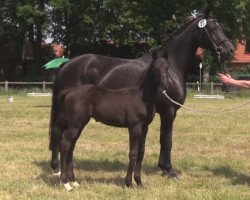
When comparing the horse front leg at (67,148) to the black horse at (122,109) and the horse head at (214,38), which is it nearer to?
the black horse at (122,109)

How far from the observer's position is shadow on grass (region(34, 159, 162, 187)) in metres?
7.52

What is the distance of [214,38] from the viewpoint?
7586 mm

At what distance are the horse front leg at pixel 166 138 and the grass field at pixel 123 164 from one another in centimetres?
20

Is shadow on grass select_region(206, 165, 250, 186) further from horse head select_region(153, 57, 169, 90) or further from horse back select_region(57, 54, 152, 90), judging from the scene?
horse back select_region(57, 54, 152, 90)

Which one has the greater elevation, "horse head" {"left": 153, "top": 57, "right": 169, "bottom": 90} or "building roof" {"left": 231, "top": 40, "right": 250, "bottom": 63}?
"building roof" {"left": 231, "top": 40, "right": 250, "bottom": 63}

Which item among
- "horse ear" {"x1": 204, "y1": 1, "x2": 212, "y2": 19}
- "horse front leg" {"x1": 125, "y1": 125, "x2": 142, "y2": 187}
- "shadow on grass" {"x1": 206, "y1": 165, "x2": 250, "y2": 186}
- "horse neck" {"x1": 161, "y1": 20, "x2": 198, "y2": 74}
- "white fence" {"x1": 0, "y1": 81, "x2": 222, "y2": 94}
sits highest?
"horse ear" {"x1": 204, "y1": 1, "x2": 212, "y2": 19}

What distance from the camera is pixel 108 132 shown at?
1299 cm

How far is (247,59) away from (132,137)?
43068mm

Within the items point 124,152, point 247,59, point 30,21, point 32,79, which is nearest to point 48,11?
point 30,21

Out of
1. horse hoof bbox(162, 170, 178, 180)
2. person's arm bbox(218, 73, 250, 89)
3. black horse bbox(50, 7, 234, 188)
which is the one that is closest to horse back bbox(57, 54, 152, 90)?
black horse bbox(50, 7, 234, 188)

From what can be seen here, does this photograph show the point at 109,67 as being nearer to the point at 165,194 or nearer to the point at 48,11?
the point at 165,194

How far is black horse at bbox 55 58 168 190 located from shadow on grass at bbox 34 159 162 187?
0.61 metres

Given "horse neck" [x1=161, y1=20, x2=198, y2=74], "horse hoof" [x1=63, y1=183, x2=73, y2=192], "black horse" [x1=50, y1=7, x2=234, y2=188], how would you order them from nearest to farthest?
"horse hoof" [x1=63, y1=183, x2=73, y2=192], "black horse" [x1=50, y1=7, x2=234, y2=188], "horse neck" [x1=161, y1=20, x2=198, y2=74]

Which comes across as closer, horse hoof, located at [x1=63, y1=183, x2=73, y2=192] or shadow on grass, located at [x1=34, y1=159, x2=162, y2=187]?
horse hoof, located at [x1=63, y1=183, x2=73, y2=192]
